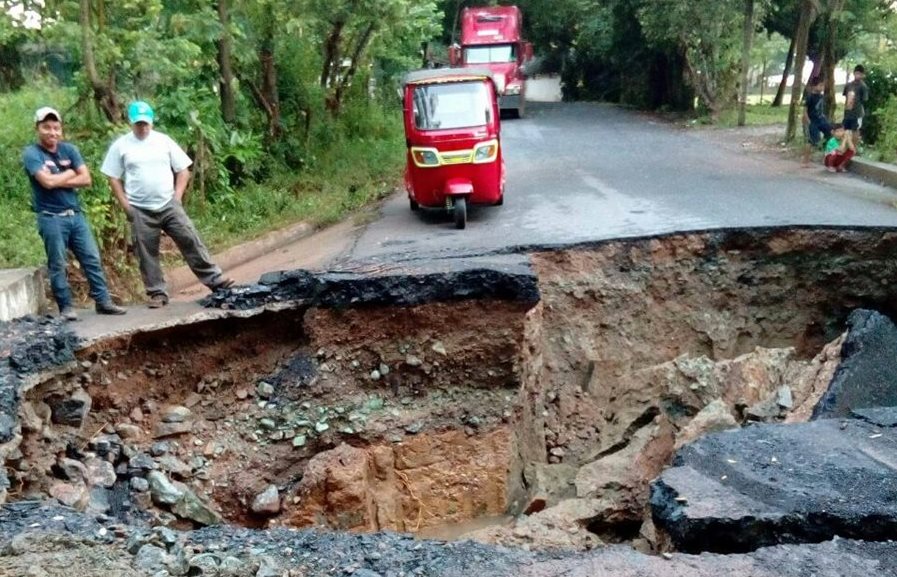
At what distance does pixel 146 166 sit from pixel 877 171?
32.9 feet

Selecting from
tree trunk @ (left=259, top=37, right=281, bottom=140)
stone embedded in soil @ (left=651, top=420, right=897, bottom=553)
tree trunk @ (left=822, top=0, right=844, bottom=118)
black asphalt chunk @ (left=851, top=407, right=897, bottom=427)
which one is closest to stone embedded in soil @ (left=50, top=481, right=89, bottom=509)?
stone embedded in soil @ (left=651, top=420, right=897, bottom=553)

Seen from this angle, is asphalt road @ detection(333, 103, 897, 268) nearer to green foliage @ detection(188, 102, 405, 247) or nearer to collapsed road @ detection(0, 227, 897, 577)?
collapsed road @ detection(0, 227, 897, 577)

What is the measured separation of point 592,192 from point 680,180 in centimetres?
156

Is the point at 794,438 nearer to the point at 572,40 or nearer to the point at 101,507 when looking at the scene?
the point at 101,507

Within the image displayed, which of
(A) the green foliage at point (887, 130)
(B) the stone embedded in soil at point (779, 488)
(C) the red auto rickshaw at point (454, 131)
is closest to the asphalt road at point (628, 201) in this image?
(C) the red auto rickshaw at point (454, 131)

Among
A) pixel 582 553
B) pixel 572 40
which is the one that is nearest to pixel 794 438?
pixel 582 553

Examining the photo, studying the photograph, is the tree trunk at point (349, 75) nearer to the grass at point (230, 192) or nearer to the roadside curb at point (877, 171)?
the grass at point (230, 192)

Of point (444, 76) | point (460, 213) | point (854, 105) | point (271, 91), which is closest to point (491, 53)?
point (271, 91)

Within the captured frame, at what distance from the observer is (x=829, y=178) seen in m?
11.9

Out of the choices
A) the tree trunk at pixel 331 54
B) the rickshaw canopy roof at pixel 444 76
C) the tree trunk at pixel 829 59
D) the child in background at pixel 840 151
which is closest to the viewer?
the rickshaw canopy roof at pixel 444 76

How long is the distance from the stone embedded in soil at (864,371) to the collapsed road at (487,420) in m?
0.02

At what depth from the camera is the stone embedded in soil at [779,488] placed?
3.79 metres

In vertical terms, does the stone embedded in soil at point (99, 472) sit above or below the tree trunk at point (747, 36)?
below

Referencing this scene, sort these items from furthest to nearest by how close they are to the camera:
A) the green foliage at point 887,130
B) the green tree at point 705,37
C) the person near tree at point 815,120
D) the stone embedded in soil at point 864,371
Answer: the green tree at point 705,37
the person near tree at point 815,120
the green foliage at point 887,130
the stone embedded in soil at point 864,371
